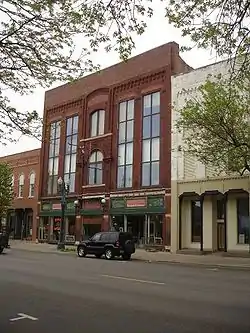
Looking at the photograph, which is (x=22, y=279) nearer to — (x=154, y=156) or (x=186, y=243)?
(x=186, y=243)

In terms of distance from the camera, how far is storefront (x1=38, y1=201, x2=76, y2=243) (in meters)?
41.1

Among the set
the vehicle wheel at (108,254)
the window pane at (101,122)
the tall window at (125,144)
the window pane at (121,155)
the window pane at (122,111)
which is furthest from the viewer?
the window pane at (101,122)

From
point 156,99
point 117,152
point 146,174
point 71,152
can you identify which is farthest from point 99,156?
point 156,99

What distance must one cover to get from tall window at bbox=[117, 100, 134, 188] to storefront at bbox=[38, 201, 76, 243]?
255 inches

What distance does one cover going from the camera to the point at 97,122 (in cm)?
4131

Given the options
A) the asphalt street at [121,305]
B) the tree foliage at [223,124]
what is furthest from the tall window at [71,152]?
the asphalt street at [121,305]

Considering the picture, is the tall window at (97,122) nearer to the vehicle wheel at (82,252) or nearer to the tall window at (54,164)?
the tall window at (54,164)

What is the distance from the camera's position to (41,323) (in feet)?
26.1

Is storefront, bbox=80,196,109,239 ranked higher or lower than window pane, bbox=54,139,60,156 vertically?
lower

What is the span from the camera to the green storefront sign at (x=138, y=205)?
3366 centimetres

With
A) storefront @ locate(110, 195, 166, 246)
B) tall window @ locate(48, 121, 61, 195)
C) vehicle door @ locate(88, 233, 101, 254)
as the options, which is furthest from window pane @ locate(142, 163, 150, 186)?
tall window @ locate(48, 121, 61, 195)

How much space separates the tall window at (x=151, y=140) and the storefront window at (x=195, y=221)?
369 centimetres

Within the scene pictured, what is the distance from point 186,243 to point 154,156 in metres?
7.31

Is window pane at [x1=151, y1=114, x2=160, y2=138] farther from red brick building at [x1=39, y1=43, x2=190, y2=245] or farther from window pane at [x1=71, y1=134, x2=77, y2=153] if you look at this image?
window pane at [x1=71, y1=134, x2=77, y2=153]
